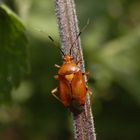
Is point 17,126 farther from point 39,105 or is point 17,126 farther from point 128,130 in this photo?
point 128,130

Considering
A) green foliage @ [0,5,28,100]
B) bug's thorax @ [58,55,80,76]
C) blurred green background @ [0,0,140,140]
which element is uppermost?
blurred green background @ [0,0,140,140]

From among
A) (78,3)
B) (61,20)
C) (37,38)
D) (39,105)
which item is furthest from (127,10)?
(61,20)

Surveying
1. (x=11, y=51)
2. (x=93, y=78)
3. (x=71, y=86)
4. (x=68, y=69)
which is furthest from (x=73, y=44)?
(x=93, y=78)

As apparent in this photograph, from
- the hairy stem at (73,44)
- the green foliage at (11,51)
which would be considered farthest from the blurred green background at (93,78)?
the hairy stem at (73,44)

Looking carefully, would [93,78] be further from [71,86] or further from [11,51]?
[71,86]

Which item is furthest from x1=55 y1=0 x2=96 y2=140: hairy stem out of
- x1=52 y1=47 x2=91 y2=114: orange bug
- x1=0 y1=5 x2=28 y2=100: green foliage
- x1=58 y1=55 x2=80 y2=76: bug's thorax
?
x1=0 y1=5 x2=28 y2=100: green foliage

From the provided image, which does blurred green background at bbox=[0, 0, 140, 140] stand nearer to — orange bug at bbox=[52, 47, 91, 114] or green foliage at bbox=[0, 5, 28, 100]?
green foliage at bbox=[0, 5, 28, 100]

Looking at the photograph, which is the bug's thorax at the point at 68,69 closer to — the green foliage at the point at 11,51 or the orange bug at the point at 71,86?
the orange bug at the point at 71,86
